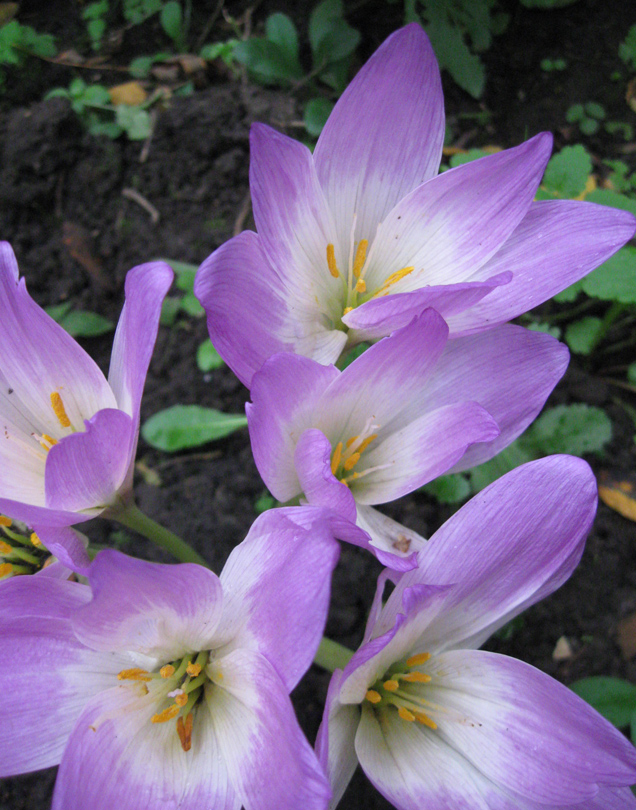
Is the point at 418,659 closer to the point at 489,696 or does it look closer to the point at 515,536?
the point at 489,696

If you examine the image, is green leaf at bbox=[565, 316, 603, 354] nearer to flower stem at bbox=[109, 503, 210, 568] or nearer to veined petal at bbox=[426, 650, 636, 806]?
veined petal at bbox=[426, 650, 636, 806]

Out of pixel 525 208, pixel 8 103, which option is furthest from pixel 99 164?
pixel 525 208

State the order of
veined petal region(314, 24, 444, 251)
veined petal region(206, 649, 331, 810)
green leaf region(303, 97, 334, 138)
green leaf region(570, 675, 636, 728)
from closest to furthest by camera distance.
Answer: veined petal region(206, 649, 331, 810) < veined petal region(314, 24, 444, 251) < green leaf region(570, 675, 636, 728) < green leaf region(303, 97, 334, 138)

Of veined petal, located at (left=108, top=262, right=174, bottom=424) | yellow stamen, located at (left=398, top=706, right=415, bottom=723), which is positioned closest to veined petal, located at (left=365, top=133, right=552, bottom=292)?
veined petal, located at (left=108, top=262, right=174, bottom=424)

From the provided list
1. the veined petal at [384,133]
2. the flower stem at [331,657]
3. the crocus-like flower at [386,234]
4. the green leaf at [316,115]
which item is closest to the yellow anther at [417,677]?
the flower stem at [331,657]

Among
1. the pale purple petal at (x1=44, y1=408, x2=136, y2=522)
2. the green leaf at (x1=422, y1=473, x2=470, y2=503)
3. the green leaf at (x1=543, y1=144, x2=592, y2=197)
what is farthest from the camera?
the green leaf at (x1=422, y1=473, x2=470, y2=503)

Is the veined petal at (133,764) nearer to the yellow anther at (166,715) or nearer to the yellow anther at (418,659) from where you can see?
the yellow anther at (166,715)
